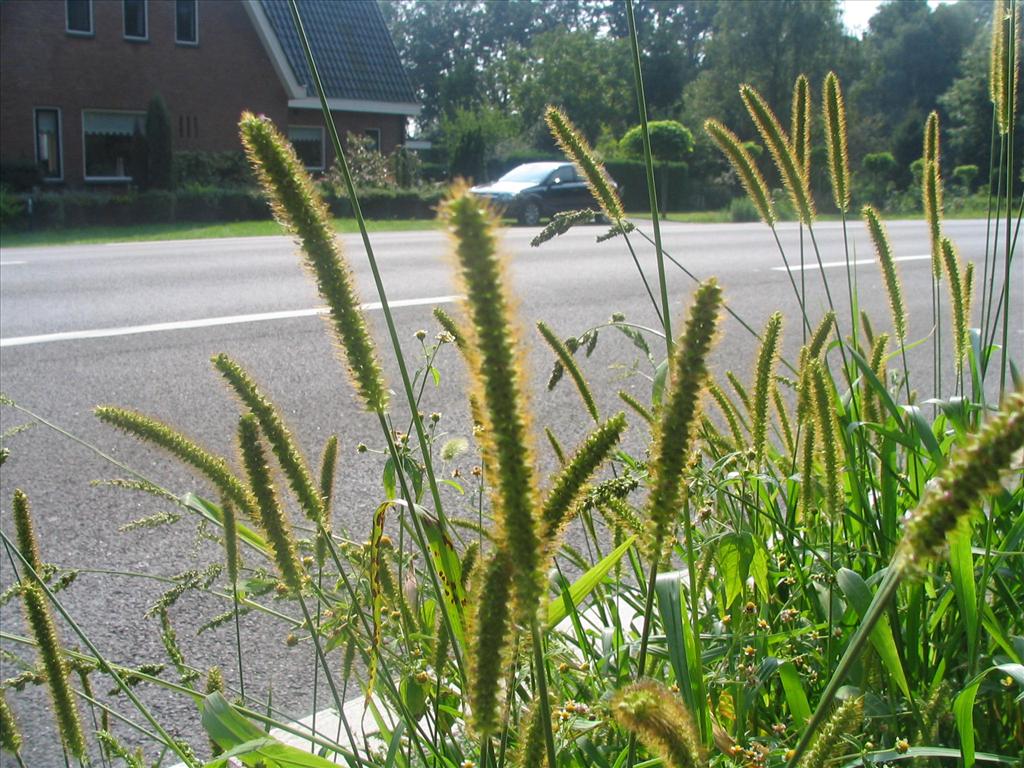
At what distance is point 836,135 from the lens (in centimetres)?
230

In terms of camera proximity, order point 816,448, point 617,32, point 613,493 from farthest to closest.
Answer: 1. point 617,32
2. point 816,448
3. point 613,493

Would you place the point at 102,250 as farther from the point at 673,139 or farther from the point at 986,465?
the point at 673,139

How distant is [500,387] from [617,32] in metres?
83.6

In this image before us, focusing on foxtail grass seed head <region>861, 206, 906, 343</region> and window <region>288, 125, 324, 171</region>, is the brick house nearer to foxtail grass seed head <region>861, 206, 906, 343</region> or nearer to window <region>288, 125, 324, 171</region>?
window <region>288, 125, 324, 171</region>

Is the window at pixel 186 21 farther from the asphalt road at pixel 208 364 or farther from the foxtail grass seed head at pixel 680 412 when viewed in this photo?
the foxtail grass seed head at pixel 680 412

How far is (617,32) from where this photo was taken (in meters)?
79.9

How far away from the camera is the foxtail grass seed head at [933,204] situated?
232cm

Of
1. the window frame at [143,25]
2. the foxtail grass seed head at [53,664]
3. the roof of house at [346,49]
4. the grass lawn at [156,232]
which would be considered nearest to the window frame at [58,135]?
the window frame at [143,25]

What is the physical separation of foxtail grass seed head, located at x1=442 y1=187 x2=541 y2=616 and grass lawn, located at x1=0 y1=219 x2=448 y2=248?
1680cm

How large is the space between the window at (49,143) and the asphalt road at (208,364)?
41.5ft

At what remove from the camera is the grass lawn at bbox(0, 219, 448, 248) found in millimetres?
18328

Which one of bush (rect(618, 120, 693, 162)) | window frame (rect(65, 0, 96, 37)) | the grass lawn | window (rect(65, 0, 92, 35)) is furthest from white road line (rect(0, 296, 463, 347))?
bush (rect(618, 120, 693, 162))

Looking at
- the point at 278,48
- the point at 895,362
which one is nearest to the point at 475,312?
the point at 895,362

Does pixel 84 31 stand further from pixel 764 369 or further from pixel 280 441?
pixel 280 441
